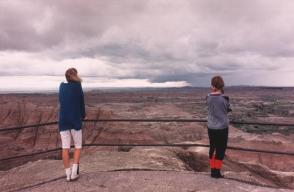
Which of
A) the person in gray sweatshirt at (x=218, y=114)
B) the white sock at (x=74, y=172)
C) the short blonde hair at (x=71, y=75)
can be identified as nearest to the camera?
the short blonde hair at (x=71, y=75)

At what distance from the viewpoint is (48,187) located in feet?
20.1

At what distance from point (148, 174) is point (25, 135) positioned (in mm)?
51167

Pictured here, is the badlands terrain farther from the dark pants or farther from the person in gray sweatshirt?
the person in gray sweatshirt

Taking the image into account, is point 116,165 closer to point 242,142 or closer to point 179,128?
point 242,142

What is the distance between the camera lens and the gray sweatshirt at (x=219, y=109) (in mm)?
6125

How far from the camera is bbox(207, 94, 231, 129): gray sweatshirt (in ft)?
20.1

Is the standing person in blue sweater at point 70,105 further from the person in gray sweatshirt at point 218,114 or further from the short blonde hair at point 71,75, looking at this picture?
the person in gray sweatshirt at point 218,114

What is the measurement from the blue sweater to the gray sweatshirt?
2.20m

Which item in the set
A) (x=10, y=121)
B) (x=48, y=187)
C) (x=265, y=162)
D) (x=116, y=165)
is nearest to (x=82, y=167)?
(x=116, y=165)

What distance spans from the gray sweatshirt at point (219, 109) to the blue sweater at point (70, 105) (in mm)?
2202

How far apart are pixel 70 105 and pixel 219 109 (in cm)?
248

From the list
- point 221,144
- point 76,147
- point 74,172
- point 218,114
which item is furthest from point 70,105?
point 221,144

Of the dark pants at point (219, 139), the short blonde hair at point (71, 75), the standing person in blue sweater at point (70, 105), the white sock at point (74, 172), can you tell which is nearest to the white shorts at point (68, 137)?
the standing person in blue sweater at point (70, 105)

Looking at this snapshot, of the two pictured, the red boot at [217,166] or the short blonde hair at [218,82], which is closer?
the short blonde hair at [218,82]
